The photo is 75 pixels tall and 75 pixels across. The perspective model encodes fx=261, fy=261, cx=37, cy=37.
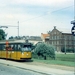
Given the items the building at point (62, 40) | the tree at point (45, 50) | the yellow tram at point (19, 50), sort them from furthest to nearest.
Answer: the building at point (62, 40) < the tree at point (45, 50) < the yellow tram at point (19, 50)

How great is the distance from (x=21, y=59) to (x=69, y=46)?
96916 mm

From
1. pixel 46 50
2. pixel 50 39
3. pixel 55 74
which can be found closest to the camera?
pixel 55 74

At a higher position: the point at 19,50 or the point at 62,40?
the point at 62,40

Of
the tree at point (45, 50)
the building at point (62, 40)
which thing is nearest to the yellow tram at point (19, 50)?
the tree at point (45, 50)

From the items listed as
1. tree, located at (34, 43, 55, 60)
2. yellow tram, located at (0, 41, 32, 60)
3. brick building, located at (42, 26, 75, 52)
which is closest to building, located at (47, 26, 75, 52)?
brick building, located at (42, 26, 75, 52)

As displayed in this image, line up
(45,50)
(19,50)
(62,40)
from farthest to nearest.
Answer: (62,40) < (45,50) < (19,50)

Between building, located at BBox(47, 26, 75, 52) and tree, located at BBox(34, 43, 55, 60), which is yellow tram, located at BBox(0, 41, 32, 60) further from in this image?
building, located at BBox(47, 26, 75, 52)

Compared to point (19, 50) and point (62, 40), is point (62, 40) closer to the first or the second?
point (62, 40)

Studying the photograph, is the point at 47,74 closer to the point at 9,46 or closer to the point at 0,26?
the point at 9,46

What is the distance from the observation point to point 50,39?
457 feet

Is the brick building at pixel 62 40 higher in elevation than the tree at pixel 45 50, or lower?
higher

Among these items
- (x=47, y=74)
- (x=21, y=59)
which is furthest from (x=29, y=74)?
(x=21, y=59)

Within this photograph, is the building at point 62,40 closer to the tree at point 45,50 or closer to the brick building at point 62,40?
the brick building at point 62,40

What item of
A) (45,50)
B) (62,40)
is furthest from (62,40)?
(45,50)
